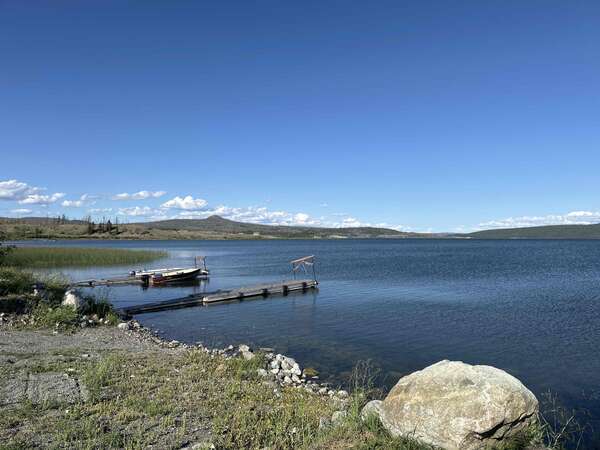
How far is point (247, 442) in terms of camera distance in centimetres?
761

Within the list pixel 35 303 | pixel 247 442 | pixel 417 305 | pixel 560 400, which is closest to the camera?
pixel 247 442

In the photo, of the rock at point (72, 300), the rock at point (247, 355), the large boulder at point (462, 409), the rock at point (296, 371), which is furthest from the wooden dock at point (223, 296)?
the large boulder at point (462, 409)

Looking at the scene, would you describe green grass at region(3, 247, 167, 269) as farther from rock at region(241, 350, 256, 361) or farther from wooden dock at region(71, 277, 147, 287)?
rock at region(241, 350, 256, 361)

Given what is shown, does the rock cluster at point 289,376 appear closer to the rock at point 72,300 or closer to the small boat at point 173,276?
the rock at point 72,300

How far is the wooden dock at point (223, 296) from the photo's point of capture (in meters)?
26.9

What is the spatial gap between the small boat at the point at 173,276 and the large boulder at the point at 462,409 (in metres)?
35.0

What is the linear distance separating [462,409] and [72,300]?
1807 centimetres

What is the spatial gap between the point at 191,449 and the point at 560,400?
36.0 ft

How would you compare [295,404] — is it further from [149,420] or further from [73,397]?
[73,397]

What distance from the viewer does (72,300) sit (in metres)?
19.6

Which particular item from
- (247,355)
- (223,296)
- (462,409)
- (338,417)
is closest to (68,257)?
(223,296)

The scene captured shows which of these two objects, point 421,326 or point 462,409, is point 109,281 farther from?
point 462,409

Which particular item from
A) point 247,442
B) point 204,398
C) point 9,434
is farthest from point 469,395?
point 9,434

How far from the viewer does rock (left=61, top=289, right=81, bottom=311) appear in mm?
19312
